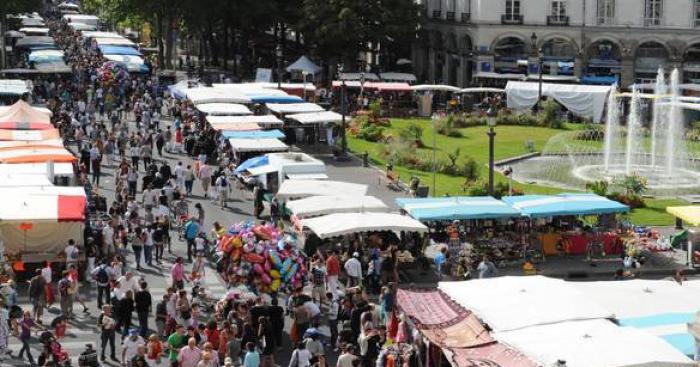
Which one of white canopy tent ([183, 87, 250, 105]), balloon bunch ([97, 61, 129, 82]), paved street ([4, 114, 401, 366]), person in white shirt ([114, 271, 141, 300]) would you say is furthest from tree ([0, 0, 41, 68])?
person in white shirt ([114, 271, 141, 300])

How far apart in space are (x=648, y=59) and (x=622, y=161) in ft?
94.1

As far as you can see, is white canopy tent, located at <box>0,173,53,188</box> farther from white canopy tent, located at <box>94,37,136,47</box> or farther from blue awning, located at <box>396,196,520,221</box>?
white canopy tent, located at <box>94,37,136,47</box>

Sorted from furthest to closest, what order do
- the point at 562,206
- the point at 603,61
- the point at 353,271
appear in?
1. the point at 603,61
2. the point at 562,206
3. the point at 353,271

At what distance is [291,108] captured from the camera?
170 feet

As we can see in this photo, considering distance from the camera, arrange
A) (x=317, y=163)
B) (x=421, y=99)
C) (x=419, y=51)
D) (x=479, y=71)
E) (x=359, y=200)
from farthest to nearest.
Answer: (x=419, y=51), (x=479, y=71), (x=421, y=99), (x=317, y=163), (x=359, y=200)

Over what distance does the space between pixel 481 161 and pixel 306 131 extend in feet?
27.4

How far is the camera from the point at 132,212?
111 ft

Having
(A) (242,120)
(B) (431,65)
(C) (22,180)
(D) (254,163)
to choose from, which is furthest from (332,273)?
(B) (431,65)

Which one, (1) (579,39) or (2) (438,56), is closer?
(1) (579,39)

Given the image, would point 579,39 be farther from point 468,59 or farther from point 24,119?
point 24,119

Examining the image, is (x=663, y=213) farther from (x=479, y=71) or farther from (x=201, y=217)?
(x=479, y=71)

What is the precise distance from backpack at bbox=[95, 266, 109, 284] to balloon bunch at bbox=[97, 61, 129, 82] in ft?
129

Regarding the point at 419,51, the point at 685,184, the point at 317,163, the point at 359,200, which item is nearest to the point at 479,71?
the point at 419,51

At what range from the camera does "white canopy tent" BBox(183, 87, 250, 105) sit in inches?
2044
